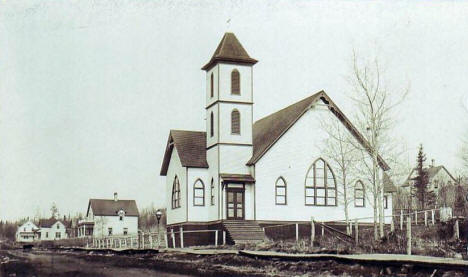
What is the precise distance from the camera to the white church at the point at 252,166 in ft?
120

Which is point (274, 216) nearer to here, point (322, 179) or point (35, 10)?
point (322, 179)

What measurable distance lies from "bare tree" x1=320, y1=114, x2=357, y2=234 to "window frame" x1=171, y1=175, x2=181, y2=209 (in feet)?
30.6

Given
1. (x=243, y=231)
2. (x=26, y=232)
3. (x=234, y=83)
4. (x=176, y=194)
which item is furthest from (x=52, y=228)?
(x=243, y=231)

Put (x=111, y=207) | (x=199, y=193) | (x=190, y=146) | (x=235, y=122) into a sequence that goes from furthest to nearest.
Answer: (x=111, y=207)
(x=190, y=146)
(x=199, y=193)
(x=235, y=122)

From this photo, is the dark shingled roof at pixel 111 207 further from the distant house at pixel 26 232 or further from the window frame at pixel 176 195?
the window frame at pixel 176 195

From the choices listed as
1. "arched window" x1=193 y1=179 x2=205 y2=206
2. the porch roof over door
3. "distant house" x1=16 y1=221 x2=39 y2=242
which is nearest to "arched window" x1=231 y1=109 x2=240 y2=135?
the porch roof over door

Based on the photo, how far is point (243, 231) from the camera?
3512cm

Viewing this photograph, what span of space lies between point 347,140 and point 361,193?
3.53 metres

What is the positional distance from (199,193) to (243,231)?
188 inches

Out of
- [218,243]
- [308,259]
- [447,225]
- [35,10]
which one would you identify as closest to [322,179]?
[218,243]

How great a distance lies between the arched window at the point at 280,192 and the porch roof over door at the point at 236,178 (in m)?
1.46

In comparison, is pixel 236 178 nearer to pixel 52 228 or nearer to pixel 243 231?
pixel 243 231

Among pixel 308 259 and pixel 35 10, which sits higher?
pixel 35 10

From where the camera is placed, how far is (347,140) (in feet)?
121
